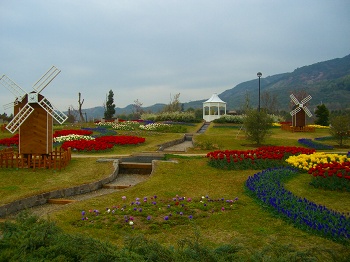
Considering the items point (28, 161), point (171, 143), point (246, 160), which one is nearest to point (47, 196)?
point (28, 161)

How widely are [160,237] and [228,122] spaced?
107 ft

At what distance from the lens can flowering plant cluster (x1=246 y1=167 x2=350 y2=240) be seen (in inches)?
226

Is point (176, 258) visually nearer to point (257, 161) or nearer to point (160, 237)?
point (160, 237)

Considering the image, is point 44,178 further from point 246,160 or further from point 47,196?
point 246,160

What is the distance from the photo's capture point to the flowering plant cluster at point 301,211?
5730mm

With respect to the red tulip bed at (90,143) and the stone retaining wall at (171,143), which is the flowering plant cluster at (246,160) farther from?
the red tulip bed at (90,143)

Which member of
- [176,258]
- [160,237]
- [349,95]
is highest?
[349,95]

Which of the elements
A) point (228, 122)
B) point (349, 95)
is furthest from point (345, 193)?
point (349, 95)

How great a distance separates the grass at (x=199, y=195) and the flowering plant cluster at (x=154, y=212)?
0.16 metres

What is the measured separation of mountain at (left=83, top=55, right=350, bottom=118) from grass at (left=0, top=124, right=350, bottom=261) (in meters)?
73.0

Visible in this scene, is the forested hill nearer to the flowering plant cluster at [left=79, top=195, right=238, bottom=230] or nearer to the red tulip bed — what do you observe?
the red tulip bed

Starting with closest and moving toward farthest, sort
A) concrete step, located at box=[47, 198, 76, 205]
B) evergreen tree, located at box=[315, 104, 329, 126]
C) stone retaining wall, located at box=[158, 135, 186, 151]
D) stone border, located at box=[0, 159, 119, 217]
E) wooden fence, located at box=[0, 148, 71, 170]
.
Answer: stone border, located at box=[0, 159, 119, 217] → concrete step, located at box=[47, 198, 76, 205] → wooden fence, located at box=[0, 148, 71, 170] → stone retaining wall, located at box=[158, 135, 186, 151] → evergreen tree, located at box=[315, 104, 329, 126]

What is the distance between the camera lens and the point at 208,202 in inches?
316

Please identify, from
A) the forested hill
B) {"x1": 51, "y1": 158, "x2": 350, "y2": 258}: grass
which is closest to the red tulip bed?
{"x1": 51, "y1": 158, "x2": 350, "y2": 258}: grass
